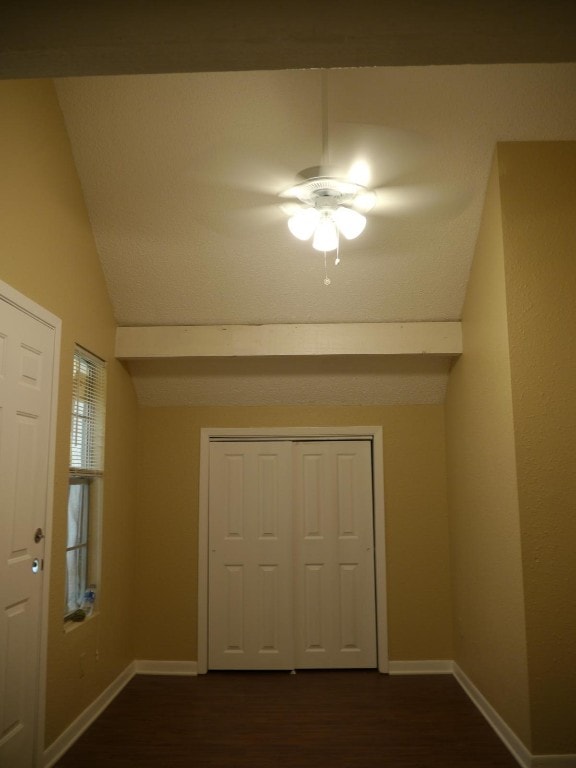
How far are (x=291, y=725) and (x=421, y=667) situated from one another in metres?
1.39

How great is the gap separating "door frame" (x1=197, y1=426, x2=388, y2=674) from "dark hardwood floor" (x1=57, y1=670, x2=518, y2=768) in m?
0.29

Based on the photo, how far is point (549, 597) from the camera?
3.18 m

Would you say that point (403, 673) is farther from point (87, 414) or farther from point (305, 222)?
point (305, 222)

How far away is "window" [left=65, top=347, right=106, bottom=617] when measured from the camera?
3.77 m

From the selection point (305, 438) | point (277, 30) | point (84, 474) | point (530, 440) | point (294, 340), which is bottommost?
point (84, 474)

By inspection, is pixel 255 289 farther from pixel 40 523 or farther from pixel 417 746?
pixel 417 746

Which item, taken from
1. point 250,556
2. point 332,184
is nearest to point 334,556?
point 250,556

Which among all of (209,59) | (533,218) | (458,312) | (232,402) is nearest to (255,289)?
(232,402)

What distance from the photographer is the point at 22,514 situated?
2936 mm

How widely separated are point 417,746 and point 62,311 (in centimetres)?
308

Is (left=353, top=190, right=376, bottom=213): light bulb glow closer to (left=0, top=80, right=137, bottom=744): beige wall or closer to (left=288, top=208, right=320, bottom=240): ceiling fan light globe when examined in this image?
(left=288, top=208, right=320, bottom=240): ceiling fan light globe

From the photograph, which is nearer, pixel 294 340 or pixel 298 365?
pixel 294 340

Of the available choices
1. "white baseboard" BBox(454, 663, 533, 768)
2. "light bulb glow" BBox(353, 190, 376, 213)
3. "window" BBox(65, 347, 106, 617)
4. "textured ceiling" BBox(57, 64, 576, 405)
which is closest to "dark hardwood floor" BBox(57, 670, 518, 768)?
"white baseboard" BBox(454, 663, 533, 768)

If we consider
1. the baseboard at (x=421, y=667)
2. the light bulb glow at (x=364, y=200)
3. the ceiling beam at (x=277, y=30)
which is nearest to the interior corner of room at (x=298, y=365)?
the baseboard at (x=421, y=667)
